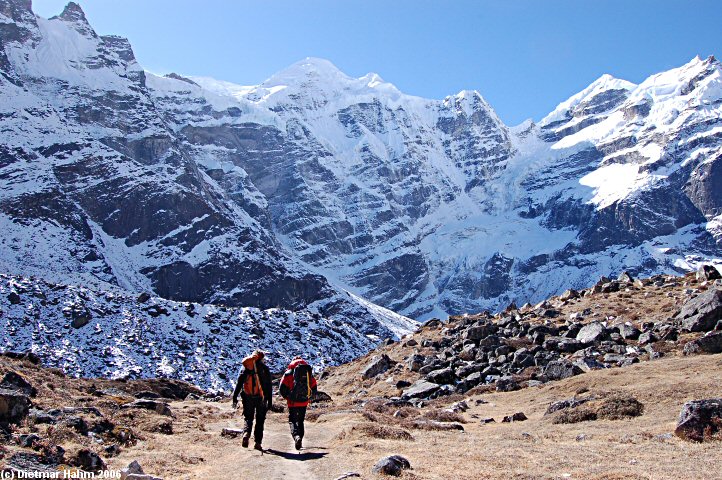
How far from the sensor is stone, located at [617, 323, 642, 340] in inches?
1384

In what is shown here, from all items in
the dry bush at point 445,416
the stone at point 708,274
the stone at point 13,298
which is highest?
the stone at point 13,298

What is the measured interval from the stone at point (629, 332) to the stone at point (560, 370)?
6.16 metres

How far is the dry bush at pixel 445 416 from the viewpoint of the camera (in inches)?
980

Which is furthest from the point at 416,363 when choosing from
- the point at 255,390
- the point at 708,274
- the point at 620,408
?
the point at 255,390

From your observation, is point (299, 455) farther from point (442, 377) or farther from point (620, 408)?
point (442, 377)

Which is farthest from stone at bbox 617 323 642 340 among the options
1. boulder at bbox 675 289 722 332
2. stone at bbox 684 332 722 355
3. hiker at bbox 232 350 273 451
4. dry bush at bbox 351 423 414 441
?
hiker at bbox 232 350 273 451

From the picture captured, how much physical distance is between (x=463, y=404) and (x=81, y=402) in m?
15.5

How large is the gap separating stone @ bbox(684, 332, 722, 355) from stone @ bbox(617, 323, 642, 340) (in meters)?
6.40

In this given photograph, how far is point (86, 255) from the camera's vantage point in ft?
603

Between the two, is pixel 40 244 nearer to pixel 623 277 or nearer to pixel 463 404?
pixel 623 277

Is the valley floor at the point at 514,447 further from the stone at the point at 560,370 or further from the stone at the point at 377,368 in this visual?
the stone at the point at 377,368

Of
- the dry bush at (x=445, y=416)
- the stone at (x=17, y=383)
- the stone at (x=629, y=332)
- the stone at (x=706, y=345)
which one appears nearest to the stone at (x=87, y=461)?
the stone at (x=17, y=383)

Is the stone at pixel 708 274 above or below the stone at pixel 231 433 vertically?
above

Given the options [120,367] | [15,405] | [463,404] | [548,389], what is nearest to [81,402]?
[15,405]
